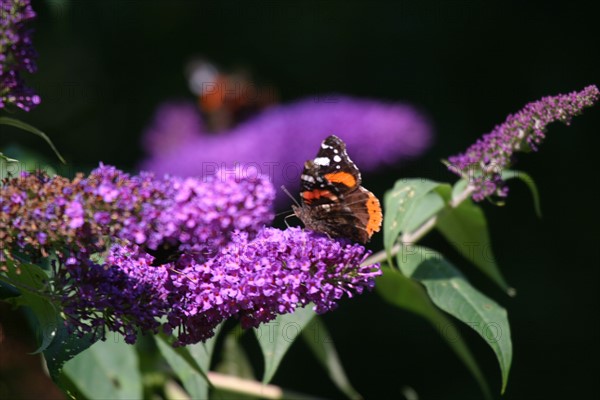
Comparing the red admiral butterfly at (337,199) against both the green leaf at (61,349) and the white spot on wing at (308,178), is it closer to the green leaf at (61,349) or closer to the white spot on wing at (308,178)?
the white spot on wing at (308,178)

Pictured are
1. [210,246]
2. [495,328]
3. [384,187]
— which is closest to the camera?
[210,246]

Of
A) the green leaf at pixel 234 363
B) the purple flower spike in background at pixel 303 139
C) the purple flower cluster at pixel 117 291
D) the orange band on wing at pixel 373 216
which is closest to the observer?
the purple flower cluster at pixel 117 291

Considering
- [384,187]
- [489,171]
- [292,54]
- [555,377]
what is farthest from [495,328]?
[292,54]

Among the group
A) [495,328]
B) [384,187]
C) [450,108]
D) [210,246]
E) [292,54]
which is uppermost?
[292,54]

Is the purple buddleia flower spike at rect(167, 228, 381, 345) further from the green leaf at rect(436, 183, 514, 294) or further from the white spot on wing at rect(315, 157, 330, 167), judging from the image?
the green leaf at rect(436, 183, 514, 294)

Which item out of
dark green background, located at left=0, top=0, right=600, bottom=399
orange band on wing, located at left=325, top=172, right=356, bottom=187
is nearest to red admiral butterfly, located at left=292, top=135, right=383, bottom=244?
orange band on wing, located at left=325, top=172, right=356, bottom=187

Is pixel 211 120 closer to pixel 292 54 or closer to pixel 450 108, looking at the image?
pixel 292 54

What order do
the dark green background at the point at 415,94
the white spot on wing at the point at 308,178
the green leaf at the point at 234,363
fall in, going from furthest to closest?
1. the dark green background at the point at 415,94
2. the green leaf at the point at 234,363
3. the white spot on wing at the point at 308,178

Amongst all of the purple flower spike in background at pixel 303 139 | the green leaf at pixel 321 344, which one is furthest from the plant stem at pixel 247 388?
the purple flower spike in background at pixel 303 139
